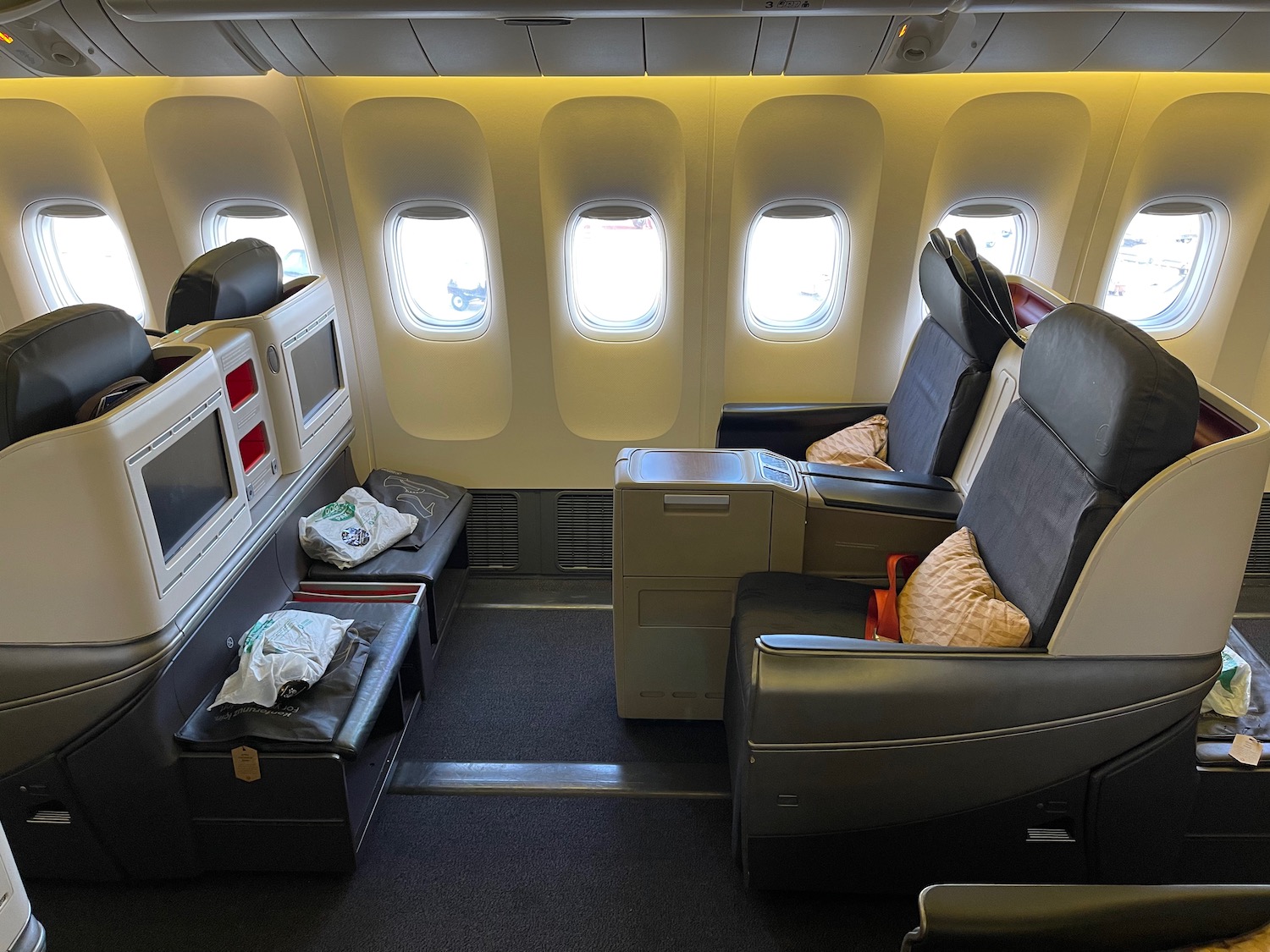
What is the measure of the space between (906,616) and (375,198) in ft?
9.36

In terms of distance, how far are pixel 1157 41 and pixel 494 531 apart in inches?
132

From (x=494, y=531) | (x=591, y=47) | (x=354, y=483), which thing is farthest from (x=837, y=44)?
(x=354, y=483)

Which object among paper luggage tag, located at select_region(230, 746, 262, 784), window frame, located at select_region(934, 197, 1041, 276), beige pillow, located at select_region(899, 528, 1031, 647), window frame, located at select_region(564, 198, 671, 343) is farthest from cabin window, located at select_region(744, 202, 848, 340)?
paper luggage tag, located at select_region(230, 746, 262, 784)

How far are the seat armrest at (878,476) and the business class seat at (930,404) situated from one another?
Answer: 1 cm

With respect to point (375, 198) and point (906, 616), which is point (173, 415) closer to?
point (375, 198)

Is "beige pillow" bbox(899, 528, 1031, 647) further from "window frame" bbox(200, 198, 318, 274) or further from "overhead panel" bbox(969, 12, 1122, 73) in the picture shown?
"window frame" bbox(200, 198, 318, 274)

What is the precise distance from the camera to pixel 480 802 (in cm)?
293

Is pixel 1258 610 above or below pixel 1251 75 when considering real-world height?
below

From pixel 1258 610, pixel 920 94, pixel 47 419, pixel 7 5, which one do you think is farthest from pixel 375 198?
pixel 1258 610

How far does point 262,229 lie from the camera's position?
13.7 feet

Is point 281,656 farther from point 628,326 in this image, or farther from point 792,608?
point 628,326

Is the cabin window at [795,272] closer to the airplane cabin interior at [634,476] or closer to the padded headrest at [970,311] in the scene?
the airplane cabin interior at [634,476]

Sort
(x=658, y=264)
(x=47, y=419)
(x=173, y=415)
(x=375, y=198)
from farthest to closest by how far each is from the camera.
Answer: (x=658, y=264) < (x=375, y=198) < (x=173, y=415) < (x=47, y=419)

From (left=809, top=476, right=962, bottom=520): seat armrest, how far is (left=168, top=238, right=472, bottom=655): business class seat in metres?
1.60
